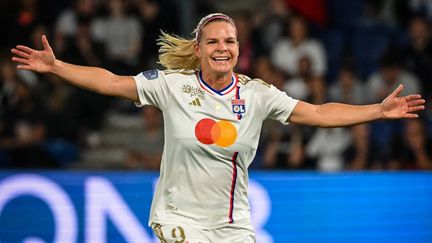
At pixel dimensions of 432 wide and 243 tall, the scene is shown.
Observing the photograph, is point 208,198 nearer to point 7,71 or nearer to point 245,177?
point 245,177

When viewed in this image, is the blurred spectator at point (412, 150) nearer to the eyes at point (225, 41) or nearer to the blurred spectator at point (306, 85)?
the blurred spectator at point (306, 85)

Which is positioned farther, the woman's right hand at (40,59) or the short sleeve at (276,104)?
the short sleeve at (276,104)

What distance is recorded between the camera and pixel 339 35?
11688 millimetres

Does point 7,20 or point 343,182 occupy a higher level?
point 7,20

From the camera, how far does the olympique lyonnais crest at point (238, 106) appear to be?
5.45 metres

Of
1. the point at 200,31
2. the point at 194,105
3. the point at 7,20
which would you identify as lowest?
the point at 194,105

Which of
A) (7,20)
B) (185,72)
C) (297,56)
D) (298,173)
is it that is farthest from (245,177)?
(7,20)

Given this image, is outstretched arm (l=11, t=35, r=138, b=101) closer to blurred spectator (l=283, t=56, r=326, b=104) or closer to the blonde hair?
the blonde hair

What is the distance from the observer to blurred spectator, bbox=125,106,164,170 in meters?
10.6

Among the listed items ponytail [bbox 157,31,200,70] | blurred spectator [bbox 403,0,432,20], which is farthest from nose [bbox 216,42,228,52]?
blurred spectator [bbox 403,0,432,20]

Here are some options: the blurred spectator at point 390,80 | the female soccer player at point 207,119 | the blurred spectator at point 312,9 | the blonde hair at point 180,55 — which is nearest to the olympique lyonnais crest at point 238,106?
the female soccer player at point 207,119

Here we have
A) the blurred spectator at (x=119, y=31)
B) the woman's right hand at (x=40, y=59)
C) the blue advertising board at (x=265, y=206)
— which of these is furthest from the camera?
the blurred spectator at (x=119, y=31)

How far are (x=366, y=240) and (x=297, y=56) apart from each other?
12.3ft

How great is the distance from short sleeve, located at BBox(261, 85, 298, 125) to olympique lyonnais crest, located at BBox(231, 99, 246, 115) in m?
0.15
